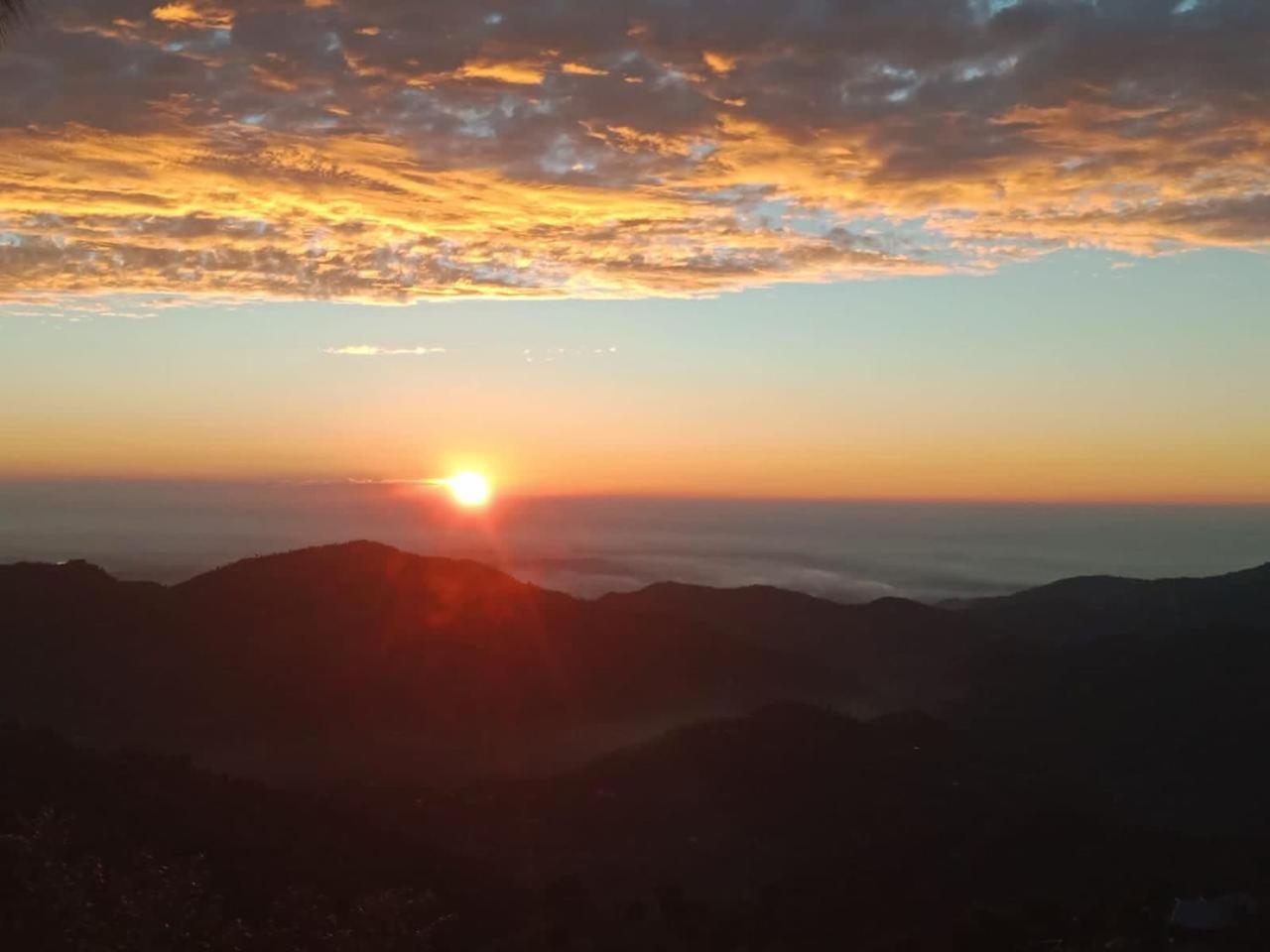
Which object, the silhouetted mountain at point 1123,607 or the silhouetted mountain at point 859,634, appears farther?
the silhouetted mountain at point 1123,607

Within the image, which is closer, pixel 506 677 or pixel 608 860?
pixel 608 860

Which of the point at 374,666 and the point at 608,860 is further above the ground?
the point at 374,666

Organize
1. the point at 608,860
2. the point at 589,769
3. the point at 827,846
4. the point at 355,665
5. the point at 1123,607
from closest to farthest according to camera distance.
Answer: the point at 608,860
the point at 827,846
the point at 589,769
the point at 355,665
the point at 1123,607

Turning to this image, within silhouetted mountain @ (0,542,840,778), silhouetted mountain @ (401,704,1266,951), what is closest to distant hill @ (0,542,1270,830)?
silhouetted mountain @ (0,542,840,778)

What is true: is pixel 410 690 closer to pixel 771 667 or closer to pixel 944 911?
pixel 771 667

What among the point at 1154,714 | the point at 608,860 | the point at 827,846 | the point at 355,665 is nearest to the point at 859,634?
the point at 1154,714

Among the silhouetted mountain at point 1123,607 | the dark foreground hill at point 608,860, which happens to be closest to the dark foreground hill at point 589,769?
the dark foreground hill at point 608,860

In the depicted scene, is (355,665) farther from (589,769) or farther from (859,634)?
(859,634)

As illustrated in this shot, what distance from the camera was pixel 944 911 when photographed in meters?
18.2

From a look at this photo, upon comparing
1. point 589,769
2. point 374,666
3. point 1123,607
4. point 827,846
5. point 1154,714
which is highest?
point 1123,607

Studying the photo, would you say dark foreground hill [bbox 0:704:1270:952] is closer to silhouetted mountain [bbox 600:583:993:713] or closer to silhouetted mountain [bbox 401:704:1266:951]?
silhouetted mountain [bbox 401:704:1266:951]

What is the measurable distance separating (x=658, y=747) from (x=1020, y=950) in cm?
1411

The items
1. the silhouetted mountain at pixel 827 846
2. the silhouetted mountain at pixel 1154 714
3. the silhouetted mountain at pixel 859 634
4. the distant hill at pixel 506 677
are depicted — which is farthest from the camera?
the silhouetted mountain at pixel 859 634

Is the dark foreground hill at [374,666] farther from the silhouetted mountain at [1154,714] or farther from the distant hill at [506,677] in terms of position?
the silhouetted mountain at [1154,714]
